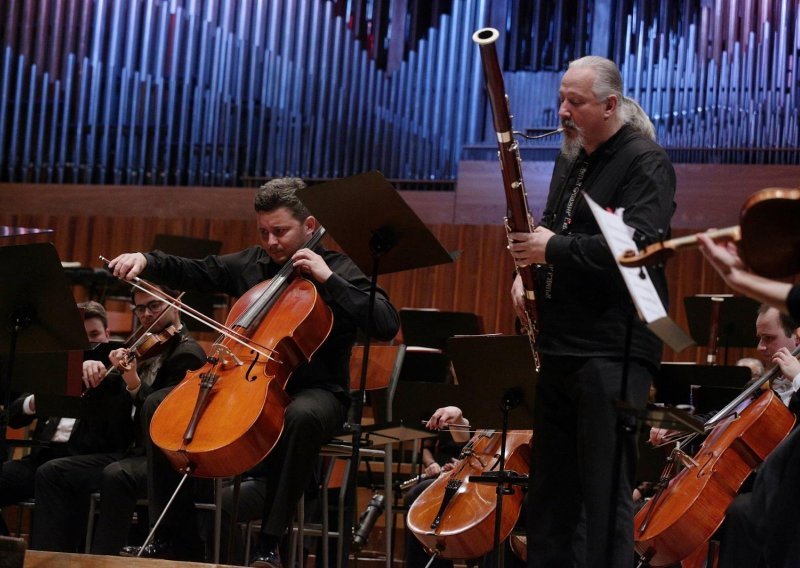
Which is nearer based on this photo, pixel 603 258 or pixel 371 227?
pixel 603 258

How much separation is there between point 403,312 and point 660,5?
321 cm

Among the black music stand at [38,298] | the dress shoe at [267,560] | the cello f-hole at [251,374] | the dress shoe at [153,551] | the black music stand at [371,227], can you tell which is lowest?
the dress shoe at [153,551]

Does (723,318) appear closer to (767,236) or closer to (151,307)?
(151,307)

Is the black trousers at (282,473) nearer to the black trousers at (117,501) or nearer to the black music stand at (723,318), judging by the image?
the black trousers at (117,501)

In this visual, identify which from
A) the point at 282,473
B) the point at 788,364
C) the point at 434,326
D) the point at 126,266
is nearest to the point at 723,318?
the point at 434,326

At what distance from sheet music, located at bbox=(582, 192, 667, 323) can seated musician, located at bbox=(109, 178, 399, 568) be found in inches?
54.2

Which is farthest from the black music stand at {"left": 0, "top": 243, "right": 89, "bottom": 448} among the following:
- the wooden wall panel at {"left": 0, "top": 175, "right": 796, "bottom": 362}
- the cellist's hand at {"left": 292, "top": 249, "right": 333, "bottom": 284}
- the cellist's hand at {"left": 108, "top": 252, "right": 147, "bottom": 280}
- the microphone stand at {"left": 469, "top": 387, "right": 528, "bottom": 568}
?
the wooden wall panel at {"left": 0, "top": 175, "right": 796, "bottom": 362}

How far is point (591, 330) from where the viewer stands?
9.61 ft

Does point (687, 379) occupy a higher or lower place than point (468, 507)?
higher

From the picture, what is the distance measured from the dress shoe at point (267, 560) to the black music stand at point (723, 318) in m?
2.98

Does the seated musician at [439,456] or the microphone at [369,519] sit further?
the microphone at [369,519]

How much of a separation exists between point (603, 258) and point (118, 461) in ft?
8.55

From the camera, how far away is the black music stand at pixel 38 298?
3.68 metres

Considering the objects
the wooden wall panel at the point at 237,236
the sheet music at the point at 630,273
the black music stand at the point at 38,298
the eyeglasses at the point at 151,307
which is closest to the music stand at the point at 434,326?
the wooden wall panel at the point at 237,236
